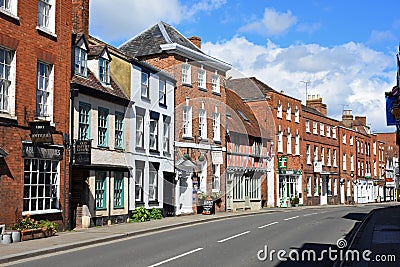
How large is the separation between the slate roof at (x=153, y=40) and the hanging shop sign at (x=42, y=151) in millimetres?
14030

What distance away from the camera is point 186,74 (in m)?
34.3

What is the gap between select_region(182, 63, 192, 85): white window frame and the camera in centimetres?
3394

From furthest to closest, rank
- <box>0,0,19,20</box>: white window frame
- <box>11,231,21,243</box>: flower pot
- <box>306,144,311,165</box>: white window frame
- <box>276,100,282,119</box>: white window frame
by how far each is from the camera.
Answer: <box>306,144,311,165</box>: white window frame, <box>276,100,282,119</box>: white window frame, <box>0,0,19,20</box>: white window frame, <box>11,231,21,243</box>: flower pot

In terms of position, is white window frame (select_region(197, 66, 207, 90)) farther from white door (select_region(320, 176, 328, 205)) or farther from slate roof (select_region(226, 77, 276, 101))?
white door (select_region(320, 176, 328, 205))

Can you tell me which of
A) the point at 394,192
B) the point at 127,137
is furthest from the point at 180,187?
the point at 394,192

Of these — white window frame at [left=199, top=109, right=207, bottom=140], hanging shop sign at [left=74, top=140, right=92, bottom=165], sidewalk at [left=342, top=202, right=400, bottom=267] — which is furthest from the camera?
white window frame at [left=199, top=109, right=207, bottom=140]

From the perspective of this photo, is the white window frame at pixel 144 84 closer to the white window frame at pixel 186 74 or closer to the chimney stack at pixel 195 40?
the white window frame at pixel 186 74

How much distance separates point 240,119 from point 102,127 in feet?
64.2

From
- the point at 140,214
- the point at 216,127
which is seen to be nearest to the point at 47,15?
the point at 140,214

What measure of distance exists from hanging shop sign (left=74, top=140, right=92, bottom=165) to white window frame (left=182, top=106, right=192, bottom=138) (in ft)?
39.9

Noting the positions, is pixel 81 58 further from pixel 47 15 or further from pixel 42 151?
pixel 42 151

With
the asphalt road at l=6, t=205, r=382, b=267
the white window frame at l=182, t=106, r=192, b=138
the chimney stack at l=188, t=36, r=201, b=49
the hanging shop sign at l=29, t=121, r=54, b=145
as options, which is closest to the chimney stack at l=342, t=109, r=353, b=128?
the chimney stack at l=188, t=36, r=201, b=49

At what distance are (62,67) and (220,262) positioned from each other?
11652mm

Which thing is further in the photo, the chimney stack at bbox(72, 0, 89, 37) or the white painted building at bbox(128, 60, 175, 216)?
the white painted building at bbox(128, 60, 175, 216)
